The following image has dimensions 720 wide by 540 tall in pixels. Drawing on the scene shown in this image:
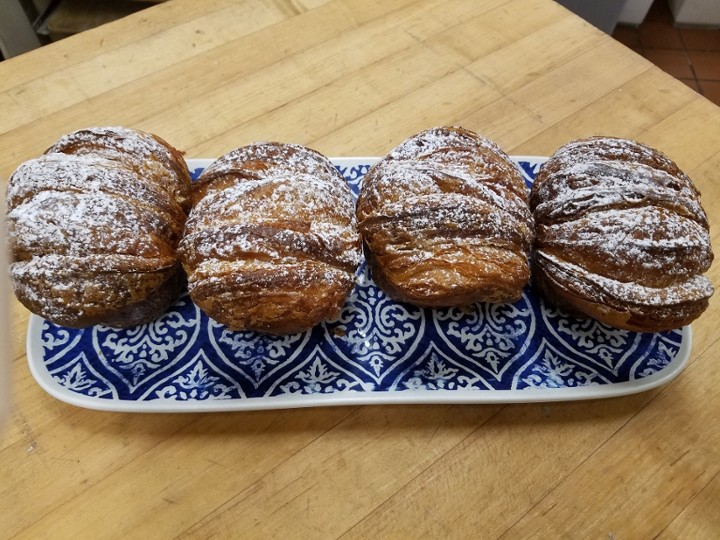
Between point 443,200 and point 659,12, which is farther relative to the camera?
point 659,12

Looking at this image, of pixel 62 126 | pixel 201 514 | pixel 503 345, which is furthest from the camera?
pixel 62 126

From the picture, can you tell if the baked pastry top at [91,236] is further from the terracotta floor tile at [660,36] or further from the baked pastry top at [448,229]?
the terracotta floor tile at [660,36]

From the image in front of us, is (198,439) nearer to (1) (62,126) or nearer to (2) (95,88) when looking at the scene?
(1) (62,126)

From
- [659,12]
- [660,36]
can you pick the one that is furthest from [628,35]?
[659,12]

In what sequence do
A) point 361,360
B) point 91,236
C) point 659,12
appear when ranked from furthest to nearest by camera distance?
1. point 659,12
2. point 361,360
3. point 91,236

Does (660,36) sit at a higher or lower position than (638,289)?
lower

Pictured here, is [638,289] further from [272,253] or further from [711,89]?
[711,89]

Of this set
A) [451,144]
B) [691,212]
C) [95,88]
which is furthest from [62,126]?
[691,212]

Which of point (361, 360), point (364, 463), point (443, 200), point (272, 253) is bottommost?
point (364, 463)
